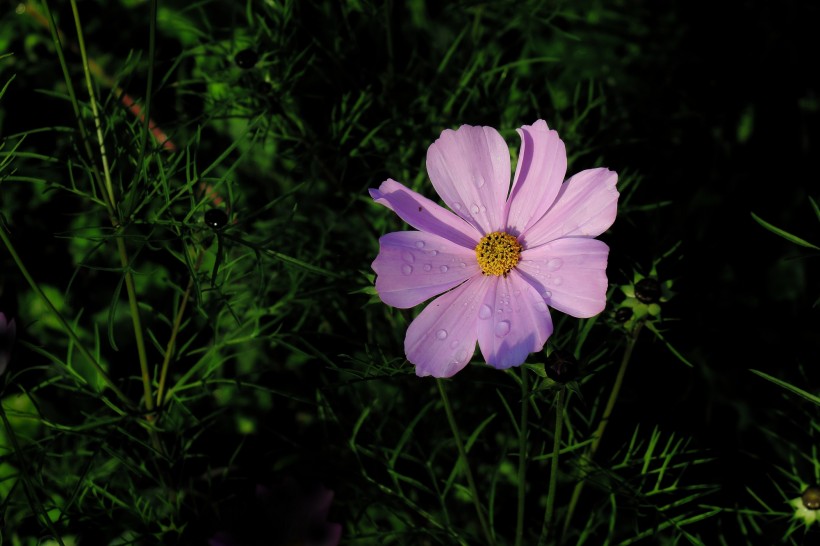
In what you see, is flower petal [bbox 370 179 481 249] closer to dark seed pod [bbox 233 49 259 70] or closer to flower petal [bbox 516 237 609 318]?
flower petal [bbox 516 237 609 318]

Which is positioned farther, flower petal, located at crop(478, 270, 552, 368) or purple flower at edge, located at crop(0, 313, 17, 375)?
purple flower at edge, located at crop(0, 313, 17, 375)

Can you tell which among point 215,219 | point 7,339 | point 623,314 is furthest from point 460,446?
A: point 7,339

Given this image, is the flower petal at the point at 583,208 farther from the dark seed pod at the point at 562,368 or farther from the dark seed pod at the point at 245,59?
the dark seed pod at the point at 245,59

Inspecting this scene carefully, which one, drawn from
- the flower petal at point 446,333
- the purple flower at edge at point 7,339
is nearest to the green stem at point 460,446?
the flower petal at point 446,333

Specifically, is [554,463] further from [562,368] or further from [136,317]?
[136,317]

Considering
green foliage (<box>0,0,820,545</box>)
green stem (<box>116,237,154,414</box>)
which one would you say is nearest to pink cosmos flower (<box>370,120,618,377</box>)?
green foliage (<box>0,0,820,545</box>)
